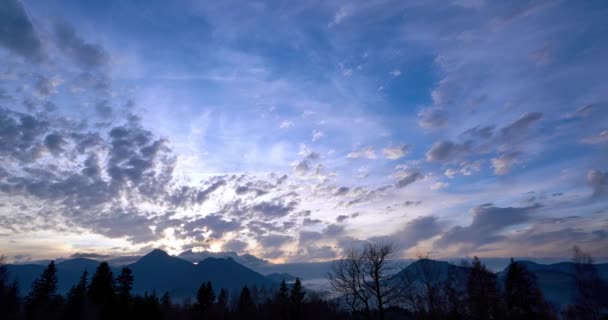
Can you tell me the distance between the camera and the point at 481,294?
48.2 meters

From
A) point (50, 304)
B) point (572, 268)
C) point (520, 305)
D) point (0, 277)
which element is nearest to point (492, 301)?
point (520, 305)

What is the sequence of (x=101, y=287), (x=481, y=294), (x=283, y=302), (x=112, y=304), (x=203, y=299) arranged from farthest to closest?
(x=283, y=302) → (x=203, y=299) → (x=101, y=287) → (x=112, y=304) → (x=481, y=294)

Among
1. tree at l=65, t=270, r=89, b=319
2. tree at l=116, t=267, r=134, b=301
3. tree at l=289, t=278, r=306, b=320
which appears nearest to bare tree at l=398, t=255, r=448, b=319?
tree at l=289, t=278, r=306, b=320

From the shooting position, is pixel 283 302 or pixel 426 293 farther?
pixel 283 302

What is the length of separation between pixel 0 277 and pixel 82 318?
30.8m

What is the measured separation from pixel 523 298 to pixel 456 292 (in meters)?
10.1

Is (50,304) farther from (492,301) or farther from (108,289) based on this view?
(492,301)

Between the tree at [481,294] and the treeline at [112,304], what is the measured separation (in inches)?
922

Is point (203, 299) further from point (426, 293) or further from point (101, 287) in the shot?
point (426, 293)

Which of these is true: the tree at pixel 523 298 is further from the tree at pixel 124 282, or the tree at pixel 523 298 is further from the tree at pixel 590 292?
the tree at pixel 124 282

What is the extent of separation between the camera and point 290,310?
7606cm

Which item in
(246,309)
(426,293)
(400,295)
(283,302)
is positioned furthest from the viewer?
(246,309)

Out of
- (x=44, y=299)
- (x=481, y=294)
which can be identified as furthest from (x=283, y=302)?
(x=44, y=299)

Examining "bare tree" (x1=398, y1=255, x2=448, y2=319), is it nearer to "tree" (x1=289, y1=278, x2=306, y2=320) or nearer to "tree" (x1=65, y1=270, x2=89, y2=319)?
"tree" (x1=289, y1=278, x2=306, y2=320)
